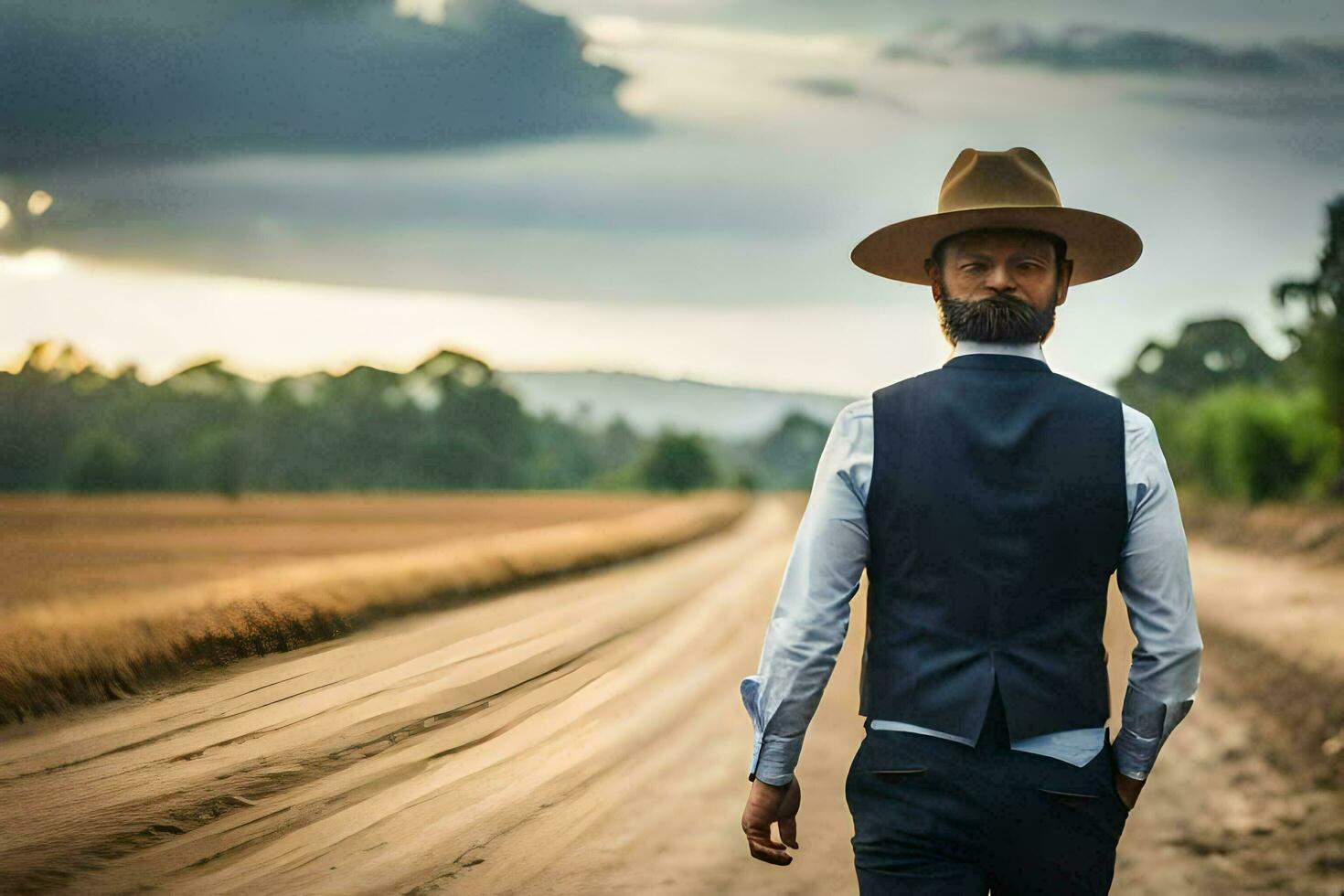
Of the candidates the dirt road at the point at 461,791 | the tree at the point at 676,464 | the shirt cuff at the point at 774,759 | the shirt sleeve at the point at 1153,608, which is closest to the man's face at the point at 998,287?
the shirt sleeve at the point at 1153,608

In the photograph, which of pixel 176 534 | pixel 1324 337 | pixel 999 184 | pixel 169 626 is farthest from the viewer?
pixel 1324 337

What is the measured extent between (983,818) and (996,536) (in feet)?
1.64

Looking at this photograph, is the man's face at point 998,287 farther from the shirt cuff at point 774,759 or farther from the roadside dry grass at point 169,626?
the roadside dry grass at point 169,626

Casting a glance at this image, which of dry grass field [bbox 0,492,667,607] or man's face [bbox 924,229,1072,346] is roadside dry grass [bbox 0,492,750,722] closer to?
dry grass field [bbox 0,492,667,607]

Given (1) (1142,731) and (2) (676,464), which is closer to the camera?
(1) (1142,731)

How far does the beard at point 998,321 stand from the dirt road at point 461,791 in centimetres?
227

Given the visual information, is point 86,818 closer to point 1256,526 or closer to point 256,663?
point 256,663

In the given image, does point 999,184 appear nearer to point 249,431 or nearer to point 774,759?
point 774,759

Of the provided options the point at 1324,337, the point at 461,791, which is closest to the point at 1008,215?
the point at 461,791

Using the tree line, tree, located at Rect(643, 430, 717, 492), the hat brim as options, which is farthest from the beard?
tree, located at Rect(643, 430, 717, 492)

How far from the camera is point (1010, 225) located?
2.54 metres

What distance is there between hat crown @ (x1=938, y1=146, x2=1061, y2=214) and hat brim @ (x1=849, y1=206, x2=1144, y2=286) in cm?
3

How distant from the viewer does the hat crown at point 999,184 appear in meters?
2.54

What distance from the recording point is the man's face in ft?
7.76
